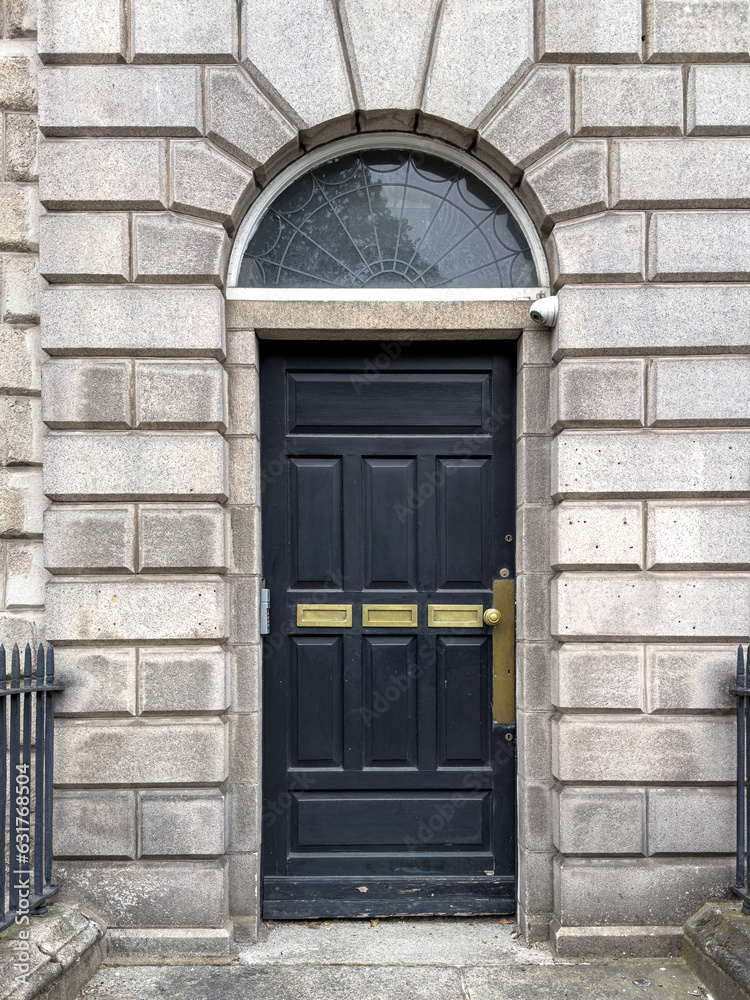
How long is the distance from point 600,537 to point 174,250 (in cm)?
285

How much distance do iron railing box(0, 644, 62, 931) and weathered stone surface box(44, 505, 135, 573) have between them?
48 cm

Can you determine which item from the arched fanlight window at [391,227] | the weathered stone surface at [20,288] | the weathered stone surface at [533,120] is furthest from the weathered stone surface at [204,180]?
the weathered stone surface at [533,120]

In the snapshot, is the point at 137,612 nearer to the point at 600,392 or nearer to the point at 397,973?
the point at 397,973

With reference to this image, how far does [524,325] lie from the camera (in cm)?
438

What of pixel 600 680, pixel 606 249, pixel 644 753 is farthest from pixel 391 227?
pixel 644 753

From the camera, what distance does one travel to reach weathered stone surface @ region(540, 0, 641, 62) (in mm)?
4168

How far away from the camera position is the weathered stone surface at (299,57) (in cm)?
418

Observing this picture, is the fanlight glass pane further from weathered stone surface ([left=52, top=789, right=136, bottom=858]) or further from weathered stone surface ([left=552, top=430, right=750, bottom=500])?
weathered stone surface ([left=52, top=789, right=136, bottom=858])

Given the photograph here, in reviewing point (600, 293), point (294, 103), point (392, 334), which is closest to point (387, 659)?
point (392, 334)

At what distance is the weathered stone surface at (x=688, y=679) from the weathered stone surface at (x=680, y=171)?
2.52 meters

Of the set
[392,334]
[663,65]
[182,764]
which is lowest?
[182,764]

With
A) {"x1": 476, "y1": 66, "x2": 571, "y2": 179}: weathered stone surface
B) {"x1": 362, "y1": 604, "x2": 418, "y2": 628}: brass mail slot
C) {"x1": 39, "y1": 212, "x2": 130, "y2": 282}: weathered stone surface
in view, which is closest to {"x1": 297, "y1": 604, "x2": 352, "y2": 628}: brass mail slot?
{"x1": 362, "y1": 604, "x2": 418, "y2": 628}: brass mail slot

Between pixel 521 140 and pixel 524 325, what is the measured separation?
1.02 meters

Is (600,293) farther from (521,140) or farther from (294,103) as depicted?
(294,103)
